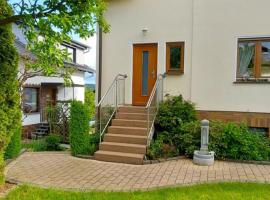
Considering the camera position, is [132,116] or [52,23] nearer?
[52,23]

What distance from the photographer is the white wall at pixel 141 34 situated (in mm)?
9727

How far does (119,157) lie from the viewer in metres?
7.87

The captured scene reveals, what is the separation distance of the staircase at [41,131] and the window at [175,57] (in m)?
8.66

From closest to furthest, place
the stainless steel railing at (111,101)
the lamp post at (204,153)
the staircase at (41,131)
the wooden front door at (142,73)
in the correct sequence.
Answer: the lamp post at (204,153), the stainless steel railing at (111,101), the wooden front door at (142,73), the staircase at (41,131)

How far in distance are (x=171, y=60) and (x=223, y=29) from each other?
2.01m

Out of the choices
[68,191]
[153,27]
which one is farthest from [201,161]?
[153,27]

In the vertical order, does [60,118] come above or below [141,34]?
below

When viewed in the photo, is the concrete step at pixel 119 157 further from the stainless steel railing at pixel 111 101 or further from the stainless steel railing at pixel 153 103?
the stainless steel railing at pixel 111 101

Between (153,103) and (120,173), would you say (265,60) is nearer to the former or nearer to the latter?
(153,103)

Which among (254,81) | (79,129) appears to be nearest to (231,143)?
(254,81)

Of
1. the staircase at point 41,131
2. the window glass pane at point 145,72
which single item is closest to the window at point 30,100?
the staircase at point 41,131

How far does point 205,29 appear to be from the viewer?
942cm

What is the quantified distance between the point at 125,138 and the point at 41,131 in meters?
8.99

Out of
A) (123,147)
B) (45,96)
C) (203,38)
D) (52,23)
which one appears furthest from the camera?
(45,96)
